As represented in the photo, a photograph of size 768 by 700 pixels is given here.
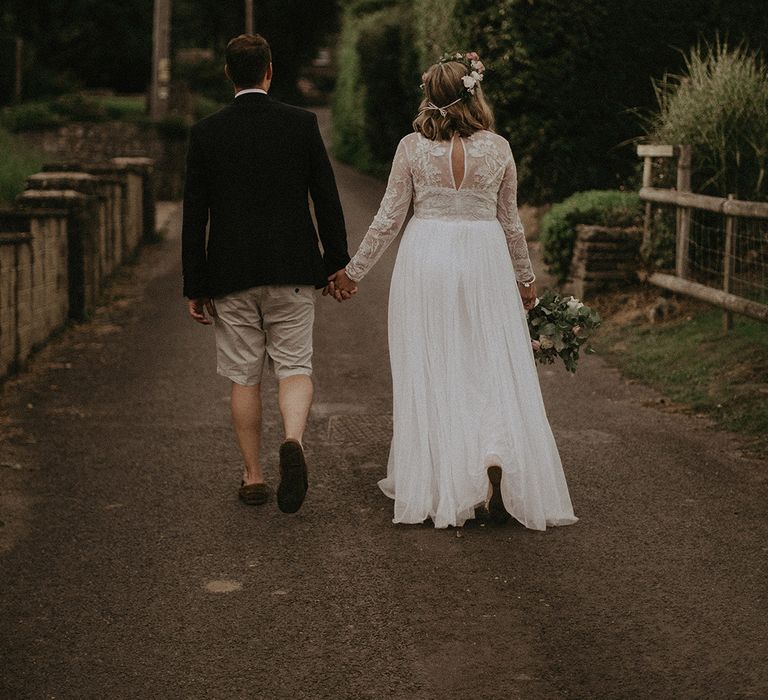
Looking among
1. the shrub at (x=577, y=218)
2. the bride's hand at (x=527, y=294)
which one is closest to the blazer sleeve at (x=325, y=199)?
the bride's hand at (x=527, y=294)

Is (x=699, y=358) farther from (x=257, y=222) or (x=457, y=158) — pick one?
(x=257, y=222)

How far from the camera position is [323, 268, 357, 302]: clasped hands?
6578 mm

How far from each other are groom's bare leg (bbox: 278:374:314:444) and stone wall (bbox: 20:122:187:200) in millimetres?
19969

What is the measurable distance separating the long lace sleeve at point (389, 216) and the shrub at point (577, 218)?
6.61m

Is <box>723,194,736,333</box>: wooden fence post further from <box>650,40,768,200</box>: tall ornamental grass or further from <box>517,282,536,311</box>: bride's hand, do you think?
<box>517,282,536,311</box>: bride's hand

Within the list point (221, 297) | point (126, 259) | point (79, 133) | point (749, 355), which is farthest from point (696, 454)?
point (79, 133)

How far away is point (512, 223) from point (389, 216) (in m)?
0.59

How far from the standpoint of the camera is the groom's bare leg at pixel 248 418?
6582 mm

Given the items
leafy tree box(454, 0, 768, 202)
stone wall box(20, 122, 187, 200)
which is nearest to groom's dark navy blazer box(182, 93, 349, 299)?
leafy tree box(454, 0, 768, 202)

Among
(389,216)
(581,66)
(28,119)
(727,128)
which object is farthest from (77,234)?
(28,119)

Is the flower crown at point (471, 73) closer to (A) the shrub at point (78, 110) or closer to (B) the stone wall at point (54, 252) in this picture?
(B) the stone wall at point (54, 252)

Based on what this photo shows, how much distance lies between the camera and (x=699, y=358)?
33.0ft

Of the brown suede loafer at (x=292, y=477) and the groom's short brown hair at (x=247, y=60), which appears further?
the groom's short brown hair at (x=247, y=60)

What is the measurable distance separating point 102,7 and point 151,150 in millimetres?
23587
